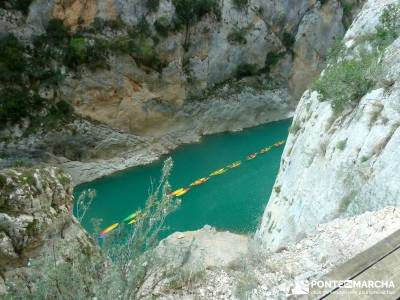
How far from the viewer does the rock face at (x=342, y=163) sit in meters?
4.81

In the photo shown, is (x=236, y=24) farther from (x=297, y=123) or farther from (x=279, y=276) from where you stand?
(x=279, y=276)

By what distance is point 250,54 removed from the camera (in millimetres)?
27438

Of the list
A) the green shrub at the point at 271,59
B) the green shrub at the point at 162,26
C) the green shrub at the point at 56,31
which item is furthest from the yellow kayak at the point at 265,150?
the green shrub at the point at 56,31

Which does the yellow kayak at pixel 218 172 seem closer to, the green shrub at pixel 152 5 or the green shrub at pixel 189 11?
the green shrub at pixel 189 11

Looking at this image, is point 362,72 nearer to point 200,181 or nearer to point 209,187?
point 209,187

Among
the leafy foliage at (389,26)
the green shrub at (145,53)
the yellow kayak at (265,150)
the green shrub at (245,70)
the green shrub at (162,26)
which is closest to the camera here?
the leafy foliage at (389,26)

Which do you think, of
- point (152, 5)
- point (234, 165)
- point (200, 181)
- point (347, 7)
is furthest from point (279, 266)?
point (347, 7)

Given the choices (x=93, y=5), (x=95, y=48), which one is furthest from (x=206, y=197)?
(x=93, y=5)

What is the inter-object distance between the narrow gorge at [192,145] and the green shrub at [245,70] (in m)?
0.09

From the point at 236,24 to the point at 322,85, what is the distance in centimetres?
1983

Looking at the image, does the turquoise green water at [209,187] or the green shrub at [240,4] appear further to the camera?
the green shrub at [240,4]

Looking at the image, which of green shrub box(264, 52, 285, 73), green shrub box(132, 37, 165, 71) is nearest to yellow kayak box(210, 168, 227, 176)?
green shrub box(132, 37, 165, 71)

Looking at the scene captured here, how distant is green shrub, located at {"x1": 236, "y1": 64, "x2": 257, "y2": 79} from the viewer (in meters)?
27.2

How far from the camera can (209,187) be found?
18.5 meters
